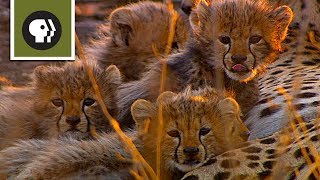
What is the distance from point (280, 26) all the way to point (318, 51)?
80 centimetres

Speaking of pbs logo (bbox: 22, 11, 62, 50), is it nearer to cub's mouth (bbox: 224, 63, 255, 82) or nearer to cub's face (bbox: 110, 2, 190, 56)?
cub's face (bbox: 110, 2, 190, 56)

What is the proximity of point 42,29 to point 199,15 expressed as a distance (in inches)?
27.3

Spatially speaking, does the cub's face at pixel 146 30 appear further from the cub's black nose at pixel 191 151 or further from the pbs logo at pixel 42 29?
the cub's black nose at pixel 191 151

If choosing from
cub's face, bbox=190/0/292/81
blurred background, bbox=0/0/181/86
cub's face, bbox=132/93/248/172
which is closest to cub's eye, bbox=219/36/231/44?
cub's face, bbox=190/0/292/81

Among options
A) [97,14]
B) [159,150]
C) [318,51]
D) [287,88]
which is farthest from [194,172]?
[97,14]

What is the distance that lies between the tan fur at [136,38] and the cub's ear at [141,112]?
0.72 meters

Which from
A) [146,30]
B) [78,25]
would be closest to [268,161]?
[146,30]

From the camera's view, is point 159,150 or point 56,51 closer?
point 159,150

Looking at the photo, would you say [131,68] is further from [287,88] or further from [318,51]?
[318,51]

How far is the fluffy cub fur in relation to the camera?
3219 millimetres

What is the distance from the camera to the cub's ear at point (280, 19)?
343 centimetres

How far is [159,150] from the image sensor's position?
2.66 metres

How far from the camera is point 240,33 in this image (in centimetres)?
325

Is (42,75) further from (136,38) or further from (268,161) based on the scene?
(268,161)
